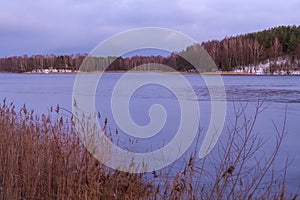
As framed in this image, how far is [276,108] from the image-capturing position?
565 inches

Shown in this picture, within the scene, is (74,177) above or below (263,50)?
below

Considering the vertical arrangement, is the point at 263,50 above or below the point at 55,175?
above

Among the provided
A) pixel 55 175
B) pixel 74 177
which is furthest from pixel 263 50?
pixel 74 177

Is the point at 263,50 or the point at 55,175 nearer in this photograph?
the point at 55,175

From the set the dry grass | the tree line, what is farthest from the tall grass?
the tree line

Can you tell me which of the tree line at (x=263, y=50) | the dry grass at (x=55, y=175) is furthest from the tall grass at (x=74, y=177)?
the tree line at (x=263, y=50)

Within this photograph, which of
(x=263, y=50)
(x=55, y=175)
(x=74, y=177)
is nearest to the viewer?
(x=74, y=177)

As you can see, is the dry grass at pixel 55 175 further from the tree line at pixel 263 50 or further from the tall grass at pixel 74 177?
the tree line at pixel 263 50

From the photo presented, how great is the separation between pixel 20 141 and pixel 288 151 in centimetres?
518

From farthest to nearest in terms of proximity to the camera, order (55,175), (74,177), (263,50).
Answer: (263,50) < (55,175) < (74,177)

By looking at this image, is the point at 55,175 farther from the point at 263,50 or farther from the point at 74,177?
the point at 263,50

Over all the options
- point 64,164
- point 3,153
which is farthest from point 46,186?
point 3,153

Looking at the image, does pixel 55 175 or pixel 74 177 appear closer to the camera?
pixel 74 177

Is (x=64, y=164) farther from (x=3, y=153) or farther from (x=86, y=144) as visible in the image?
(x=3, y=153)
